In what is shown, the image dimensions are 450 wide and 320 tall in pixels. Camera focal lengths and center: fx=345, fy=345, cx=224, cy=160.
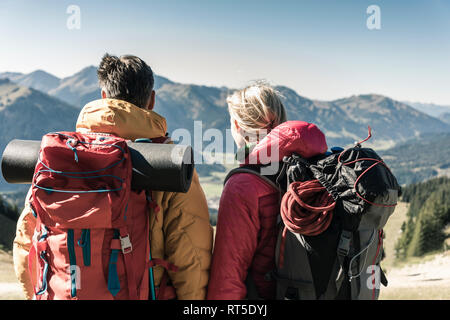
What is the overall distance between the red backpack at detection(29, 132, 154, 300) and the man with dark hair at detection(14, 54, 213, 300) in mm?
291

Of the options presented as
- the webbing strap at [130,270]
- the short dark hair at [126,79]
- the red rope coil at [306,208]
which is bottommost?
the webbing strap at [130,270]

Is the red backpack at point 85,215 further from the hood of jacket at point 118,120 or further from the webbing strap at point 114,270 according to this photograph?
the hood of jacket at point 118,120

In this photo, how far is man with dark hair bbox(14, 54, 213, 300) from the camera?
3.39 meters

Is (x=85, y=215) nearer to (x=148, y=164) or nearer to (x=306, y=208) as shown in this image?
(x=148, y=164)

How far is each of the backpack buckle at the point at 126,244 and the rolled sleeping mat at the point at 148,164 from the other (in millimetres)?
463

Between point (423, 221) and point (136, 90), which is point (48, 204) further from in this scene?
point (423, 221)

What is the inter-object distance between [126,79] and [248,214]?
6.31ft

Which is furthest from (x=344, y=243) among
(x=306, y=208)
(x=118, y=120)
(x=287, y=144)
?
(x=118, y=120)

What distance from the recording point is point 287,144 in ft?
11.5

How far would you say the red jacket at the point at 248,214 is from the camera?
351 centimetres

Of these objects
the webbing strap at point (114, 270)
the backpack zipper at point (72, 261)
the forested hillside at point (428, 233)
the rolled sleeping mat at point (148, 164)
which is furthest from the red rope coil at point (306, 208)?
the forested hillside at point (428, 233)

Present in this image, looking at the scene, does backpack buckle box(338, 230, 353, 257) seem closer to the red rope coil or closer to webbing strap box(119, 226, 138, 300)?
the red rope coil
